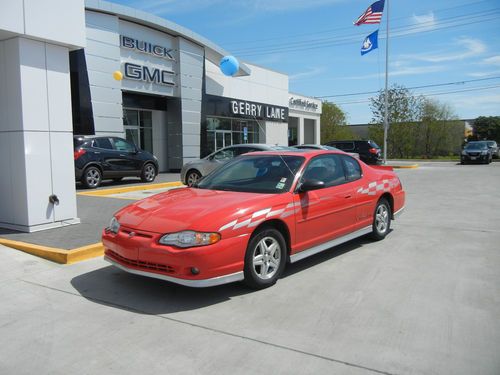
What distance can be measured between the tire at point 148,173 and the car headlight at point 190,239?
462 inches

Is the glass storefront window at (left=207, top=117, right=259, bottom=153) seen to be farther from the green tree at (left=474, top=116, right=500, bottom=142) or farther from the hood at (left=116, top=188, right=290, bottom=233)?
the green tree at (left=474, top=116, right=500, bottom=142)

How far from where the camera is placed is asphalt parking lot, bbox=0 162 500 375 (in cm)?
317

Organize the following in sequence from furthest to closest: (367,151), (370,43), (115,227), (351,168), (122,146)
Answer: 1. (370,43)
2. (367,151)
3. (122,146)
4. (351,168)
5. (115,227)

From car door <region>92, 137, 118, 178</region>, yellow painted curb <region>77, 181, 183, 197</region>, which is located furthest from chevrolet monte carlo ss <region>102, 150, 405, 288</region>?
car door <region>92, 137, 118, 178</region>

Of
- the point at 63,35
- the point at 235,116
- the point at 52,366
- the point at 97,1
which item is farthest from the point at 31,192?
the point at 235,116

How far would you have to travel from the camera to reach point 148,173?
1584 cm

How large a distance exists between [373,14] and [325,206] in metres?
22.9

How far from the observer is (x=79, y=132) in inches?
650

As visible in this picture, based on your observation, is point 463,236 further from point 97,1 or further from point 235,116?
point 235,116

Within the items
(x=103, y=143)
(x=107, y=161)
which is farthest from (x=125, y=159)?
(x=103, y=143)

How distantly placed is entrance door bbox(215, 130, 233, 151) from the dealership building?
0.06 meters

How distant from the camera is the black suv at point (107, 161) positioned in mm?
13445

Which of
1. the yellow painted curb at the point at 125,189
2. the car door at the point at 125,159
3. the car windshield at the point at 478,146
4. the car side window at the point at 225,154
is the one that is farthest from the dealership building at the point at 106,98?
the car windshield at the point at 478,146

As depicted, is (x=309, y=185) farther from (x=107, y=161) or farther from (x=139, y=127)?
(x=139, y=127)
